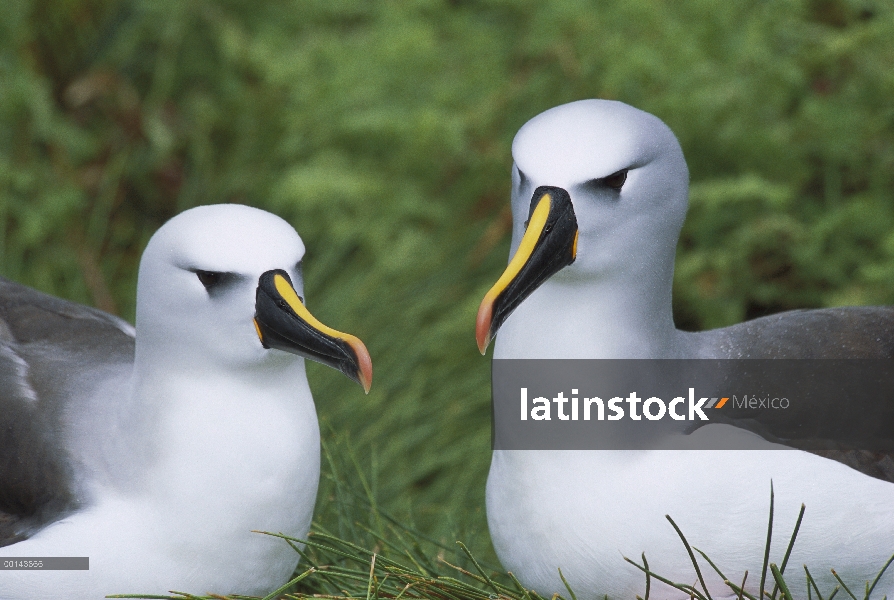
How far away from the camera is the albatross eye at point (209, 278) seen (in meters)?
2.07

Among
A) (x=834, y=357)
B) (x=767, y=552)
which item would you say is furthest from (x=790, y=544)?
(x=834, y=357)

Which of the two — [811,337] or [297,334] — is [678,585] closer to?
[811,337]

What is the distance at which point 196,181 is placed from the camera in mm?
4961

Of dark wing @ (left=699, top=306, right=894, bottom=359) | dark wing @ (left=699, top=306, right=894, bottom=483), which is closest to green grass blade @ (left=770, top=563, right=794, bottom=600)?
dark wing @ (left=699, top=306, right=894, bottom=483)

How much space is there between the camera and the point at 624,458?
2.11 metres

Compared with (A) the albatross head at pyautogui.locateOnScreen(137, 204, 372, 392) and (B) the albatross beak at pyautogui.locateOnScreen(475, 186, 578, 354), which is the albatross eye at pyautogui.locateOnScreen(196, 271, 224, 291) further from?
(B) the albatross beak at pyautogui.locateOnScreen(475, 186, 578, 354)

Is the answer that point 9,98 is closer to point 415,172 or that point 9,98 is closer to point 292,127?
point 292,127

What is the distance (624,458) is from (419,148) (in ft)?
8.68

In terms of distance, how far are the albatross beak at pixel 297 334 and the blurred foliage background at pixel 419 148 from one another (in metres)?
1.38

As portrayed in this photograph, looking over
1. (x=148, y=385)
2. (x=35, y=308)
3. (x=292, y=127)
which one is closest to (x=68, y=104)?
(x=292, y=127)

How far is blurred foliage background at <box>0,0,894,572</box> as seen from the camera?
13.2 ft
